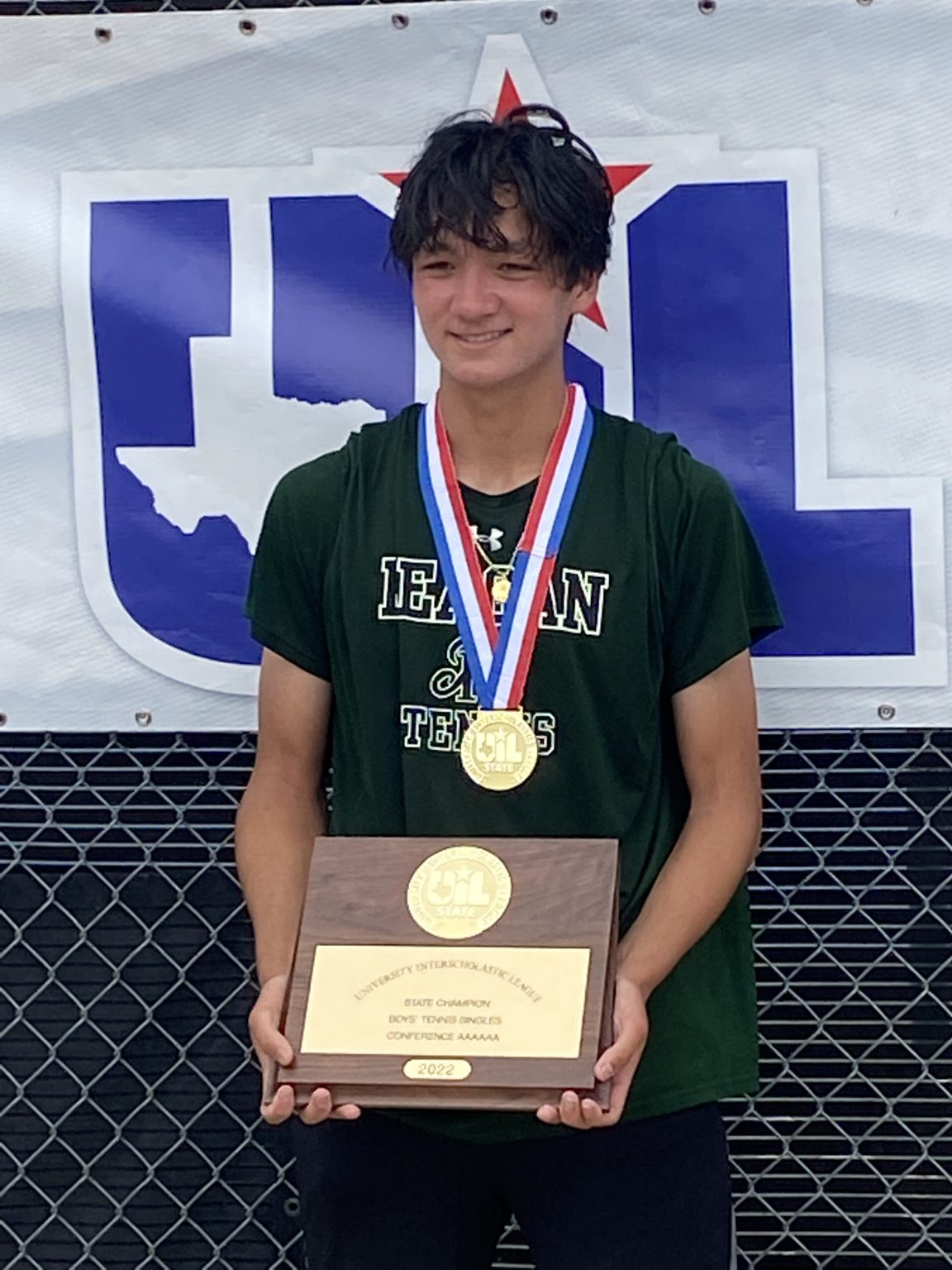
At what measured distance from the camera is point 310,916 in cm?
180

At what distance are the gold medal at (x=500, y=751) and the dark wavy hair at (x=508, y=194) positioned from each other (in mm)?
465

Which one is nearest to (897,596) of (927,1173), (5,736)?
(927,1173)

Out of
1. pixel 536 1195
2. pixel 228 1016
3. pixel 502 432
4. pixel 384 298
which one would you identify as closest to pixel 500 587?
pixel 502 432

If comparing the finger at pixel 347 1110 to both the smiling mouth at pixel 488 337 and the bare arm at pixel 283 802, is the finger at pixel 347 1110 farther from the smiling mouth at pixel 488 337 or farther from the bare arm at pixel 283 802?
the smiling mouth at pixel 488 337

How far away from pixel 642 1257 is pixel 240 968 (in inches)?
39.3

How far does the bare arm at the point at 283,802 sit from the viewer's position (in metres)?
1.92

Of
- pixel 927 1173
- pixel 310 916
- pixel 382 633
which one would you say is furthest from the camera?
pixel 927 1173

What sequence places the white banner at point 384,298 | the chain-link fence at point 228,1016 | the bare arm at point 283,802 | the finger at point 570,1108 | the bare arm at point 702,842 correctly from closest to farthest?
the finger at point 570,1108 → the bare arm at point 702,842 → the bare arm at point 283,802 → the white banner at point 384,298 → the chain-link fence at point 228,1016

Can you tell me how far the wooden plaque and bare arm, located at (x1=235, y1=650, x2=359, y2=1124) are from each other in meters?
0.12

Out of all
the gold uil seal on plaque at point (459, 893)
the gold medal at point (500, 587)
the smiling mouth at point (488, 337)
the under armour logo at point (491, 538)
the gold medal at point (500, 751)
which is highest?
the smiling mouth at point (488, 337)

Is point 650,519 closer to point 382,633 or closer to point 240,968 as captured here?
point 382,633

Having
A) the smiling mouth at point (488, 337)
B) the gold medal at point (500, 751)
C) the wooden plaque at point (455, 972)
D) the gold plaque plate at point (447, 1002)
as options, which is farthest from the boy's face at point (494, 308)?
the gold plaque plate at point (447, 1002)

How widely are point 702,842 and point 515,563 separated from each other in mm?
350

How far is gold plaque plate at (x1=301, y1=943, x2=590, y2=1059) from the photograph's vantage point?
5.59ft
